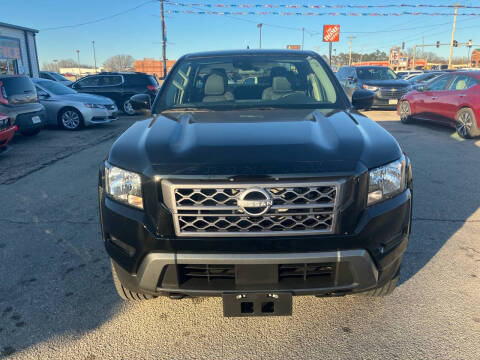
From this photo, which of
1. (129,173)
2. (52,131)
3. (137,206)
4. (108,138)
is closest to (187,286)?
(137,206)

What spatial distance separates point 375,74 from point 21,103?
→ 12.5 metres

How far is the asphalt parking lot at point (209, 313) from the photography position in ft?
7.31

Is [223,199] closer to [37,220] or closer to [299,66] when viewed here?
[299,66]

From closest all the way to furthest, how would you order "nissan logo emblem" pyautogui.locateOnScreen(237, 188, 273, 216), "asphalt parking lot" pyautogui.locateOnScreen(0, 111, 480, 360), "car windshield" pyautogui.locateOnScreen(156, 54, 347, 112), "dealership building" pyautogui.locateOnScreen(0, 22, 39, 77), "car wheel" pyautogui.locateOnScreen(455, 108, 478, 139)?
1. "nissan logo emblem" pyautogui.locateOnScreen(237, 188, 273, 216)
2. "asphalt parking lot" pyautogui.locateOnScreen(0, 111, 480, 360)
3. "car windshield" pyautogui.locateOnScreen(156, 54, 347, 112)
4. "car wheel" pyautogui.locateOnScreen(455, 108, 478, 139)
5. "dealership building" pyautogui.locateOnScreen(0, 22, 39, 77)

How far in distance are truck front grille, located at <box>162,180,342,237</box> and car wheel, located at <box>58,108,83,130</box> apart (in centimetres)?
1003

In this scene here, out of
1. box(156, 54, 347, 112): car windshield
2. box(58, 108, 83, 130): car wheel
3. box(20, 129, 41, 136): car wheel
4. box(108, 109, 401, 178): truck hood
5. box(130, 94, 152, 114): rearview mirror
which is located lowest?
box(20, 129, 41, 136): car wheel

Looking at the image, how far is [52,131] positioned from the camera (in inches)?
429

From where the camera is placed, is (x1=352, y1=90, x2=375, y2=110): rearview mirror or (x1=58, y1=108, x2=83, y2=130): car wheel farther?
(x1=58, y1=108, x2=83, y2=130): car wheel

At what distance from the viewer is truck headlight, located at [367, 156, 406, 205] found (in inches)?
79.4

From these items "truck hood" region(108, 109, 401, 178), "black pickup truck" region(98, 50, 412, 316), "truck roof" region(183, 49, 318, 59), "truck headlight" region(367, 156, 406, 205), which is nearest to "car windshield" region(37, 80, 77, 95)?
"truck roof" region(183, 49, 318, 59)

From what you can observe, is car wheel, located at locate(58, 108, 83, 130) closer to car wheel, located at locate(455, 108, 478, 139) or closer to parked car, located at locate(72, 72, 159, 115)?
parked car, located at locate(72, 72, 159, 115)

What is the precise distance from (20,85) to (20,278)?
23.6 ft

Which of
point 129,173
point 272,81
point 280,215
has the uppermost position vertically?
point 272,81

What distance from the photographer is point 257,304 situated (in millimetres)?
2035
